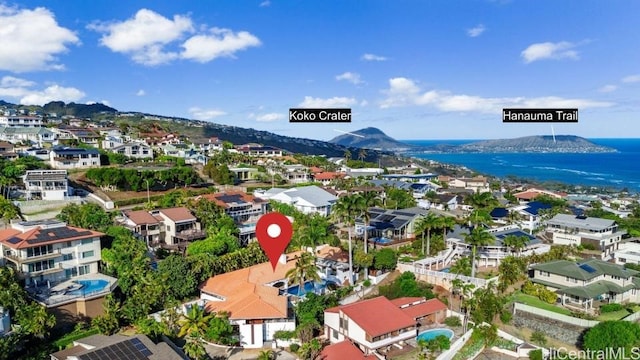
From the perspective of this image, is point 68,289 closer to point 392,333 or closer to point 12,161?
point 392,333

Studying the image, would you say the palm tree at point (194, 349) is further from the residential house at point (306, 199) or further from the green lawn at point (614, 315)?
the residential house at point (306, 199)

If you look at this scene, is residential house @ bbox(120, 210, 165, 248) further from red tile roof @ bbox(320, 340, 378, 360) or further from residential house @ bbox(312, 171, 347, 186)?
residential house @ bbox(312, 171, 347, 186)

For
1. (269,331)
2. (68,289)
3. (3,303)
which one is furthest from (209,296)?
(3,303)

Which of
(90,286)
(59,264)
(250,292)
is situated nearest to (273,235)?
(250,292)

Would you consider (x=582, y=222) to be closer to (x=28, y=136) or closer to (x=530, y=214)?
(x=530, y=214)

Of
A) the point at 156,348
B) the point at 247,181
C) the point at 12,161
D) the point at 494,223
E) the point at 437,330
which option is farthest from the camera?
the point at 247,181

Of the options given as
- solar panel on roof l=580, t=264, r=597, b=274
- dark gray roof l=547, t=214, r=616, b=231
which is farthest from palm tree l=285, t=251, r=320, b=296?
dark gray roof l=547, t=214, r=616, b=231
